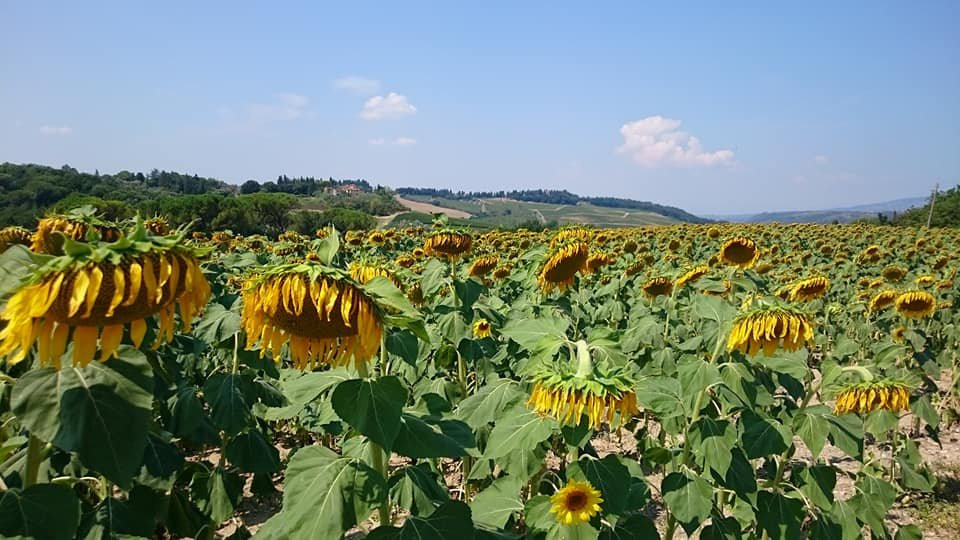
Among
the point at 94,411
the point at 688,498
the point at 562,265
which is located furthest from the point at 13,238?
the point at 688,498

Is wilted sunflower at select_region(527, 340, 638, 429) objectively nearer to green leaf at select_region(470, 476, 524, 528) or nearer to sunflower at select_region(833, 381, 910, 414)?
green leaf at select_region(470, 476, 524, 528)

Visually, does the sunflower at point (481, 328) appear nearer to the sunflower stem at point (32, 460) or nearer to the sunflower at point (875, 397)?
the sunflower at point (875, 397)

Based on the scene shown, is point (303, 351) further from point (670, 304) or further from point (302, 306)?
point (670, 304)

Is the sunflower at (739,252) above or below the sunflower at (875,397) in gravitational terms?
above

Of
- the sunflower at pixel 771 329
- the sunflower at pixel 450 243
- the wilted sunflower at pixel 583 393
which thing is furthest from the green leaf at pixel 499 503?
the sunflower at pixel 450 243

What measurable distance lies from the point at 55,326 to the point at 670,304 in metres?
5.68

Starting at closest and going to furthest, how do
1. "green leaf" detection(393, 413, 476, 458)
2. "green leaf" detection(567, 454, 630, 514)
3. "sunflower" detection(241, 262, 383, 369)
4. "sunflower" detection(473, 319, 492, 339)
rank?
"sunflower" detection(241, 262, 383, 369) < "green leaf" detection(393, 413, 476, 458) < "green leaf" detection(567, 454, 630, 514) < "sunflower" detection(473, 319, 492, 339)

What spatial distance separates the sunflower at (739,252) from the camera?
5.44 meters

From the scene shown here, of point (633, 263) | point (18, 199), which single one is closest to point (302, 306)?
point (633, 263)

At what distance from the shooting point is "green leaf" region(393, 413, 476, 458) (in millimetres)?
1642

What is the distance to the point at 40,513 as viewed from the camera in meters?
1.39

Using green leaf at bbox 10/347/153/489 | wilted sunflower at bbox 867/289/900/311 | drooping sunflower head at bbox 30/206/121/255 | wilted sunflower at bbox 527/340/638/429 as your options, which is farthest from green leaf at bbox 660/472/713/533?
wilted sunflower at bbox 867/289/900/311

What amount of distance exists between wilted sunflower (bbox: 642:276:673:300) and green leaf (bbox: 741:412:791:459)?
3626 millimetres

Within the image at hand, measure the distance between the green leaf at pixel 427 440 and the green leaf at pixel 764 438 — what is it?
1.68 m
